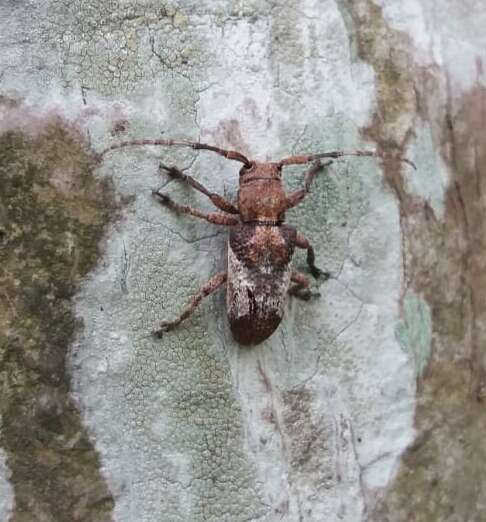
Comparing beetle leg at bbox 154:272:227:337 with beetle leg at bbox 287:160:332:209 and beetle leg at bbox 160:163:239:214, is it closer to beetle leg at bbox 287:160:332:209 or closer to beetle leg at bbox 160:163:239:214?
beetle leg at bbox 160:163:239:214

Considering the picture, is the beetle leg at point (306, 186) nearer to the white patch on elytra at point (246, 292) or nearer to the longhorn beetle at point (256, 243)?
the longhorn beetle at point (256, 243)

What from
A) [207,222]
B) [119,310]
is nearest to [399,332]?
[207,222]

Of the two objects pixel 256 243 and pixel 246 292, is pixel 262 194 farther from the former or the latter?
pixel 246 292

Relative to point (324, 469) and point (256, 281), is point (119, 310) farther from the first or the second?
point (324, 469)

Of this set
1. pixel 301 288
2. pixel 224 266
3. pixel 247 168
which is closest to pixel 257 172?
pixel 247 168

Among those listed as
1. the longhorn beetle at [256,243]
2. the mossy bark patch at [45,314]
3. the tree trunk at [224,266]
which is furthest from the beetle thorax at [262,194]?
the mossy bark patch at [45,314]

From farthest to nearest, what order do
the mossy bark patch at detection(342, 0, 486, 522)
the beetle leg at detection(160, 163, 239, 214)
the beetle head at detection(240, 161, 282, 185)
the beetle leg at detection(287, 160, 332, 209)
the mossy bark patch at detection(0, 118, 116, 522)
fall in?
the mossy bark patch at detection(342, 0, 486, 522) < the beetle leg at detection(287, 160, 332, 209) < the beetle head at detection(240, 161, 282, 185) < the beetle leg at detection(160, 163, 239, 214) < the mossy bark patch at detection(0, 118, 116, 522)

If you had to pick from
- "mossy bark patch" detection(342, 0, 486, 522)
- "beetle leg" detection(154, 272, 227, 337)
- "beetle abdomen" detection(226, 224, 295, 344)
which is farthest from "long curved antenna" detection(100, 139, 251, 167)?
"mossy bark patch" detection(342, 0, 486, 522)
